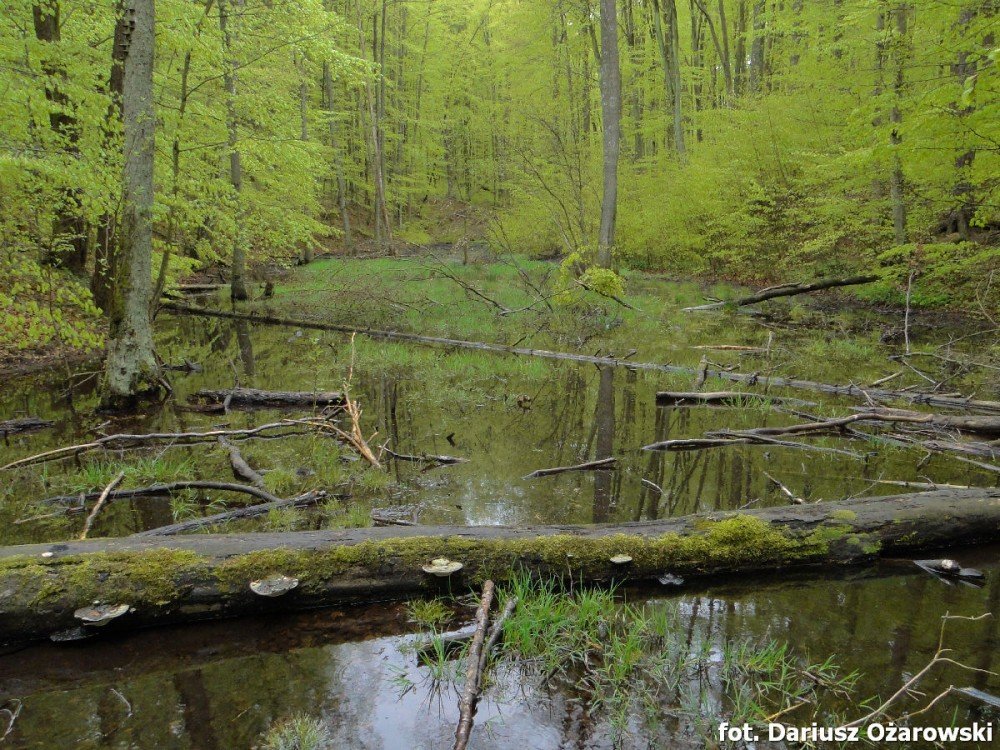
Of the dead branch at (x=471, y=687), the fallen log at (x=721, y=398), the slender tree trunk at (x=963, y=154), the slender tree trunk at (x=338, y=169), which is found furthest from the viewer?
the slender tree trunk at (x=338, y=169)

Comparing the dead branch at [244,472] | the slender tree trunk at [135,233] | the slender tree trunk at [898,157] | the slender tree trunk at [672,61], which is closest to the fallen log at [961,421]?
the dead branch at [244,472]

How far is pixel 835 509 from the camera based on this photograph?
3.52m

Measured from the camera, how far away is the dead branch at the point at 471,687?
1.92m

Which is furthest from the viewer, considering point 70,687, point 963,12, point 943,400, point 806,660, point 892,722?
point 963,12

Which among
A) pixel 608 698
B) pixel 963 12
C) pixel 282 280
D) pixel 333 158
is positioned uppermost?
pixel 333 158

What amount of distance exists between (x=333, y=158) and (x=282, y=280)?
35.9 feet

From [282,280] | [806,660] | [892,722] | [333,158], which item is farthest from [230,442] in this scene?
[333,158]

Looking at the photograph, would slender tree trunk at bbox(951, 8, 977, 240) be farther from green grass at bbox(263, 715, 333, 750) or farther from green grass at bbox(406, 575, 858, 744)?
green grass at bbox(263, 715, 333, 750)

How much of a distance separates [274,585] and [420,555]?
71 centimetres

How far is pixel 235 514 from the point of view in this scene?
392cm

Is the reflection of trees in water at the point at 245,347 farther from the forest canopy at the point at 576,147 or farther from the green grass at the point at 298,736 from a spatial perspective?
the green grass at the point at 298,736

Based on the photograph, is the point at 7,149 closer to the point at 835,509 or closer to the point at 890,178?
the point at 835,509

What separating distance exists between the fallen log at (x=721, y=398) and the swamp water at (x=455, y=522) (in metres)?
0.15

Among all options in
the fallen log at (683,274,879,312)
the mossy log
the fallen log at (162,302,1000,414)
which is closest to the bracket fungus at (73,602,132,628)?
the mossy log
